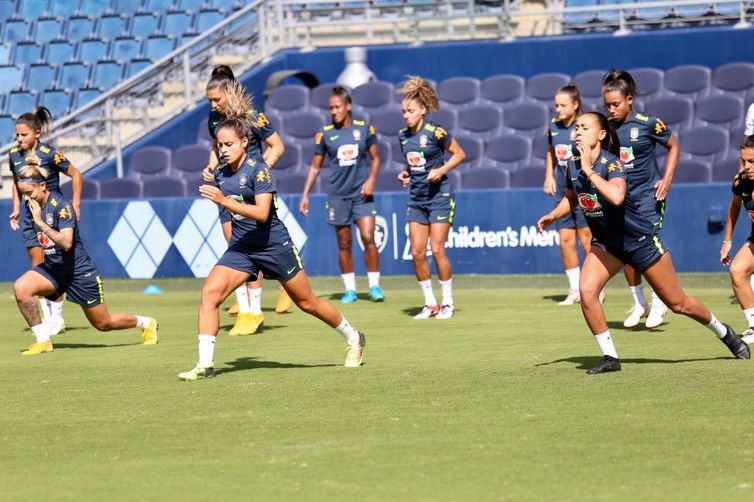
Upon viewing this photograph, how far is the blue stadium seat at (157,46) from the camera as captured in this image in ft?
88.6

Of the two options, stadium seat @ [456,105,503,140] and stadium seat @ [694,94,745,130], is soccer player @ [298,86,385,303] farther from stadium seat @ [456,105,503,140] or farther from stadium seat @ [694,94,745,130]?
stadium seat @ [694,94,745,130]

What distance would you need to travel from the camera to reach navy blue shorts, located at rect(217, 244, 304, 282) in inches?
405

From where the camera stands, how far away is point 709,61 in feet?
73.5

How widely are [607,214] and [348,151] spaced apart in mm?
7160

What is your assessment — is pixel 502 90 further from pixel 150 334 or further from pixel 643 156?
pixel 150 334

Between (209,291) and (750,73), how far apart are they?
1328 centimetres

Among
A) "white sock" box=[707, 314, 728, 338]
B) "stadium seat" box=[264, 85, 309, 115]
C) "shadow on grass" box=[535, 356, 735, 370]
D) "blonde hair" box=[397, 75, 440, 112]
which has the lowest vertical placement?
"shadow on grass" box=[535, 356, 735, 370]

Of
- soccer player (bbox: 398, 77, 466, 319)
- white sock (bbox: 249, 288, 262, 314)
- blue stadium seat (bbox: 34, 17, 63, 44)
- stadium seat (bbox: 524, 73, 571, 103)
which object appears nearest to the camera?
white sock (bbox: 249, 288, 262, 314)

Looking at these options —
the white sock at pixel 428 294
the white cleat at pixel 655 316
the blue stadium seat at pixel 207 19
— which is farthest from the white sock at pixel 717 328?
the blue stadium seat at pixel 207 19

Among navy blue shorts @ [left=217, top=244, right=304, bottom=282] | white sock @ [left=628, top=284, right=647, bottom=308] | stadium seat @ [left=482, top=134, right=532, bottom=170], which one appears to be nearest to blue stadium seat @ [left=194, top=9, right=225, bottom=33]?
stadium seat @ [left=482, top=134, right=532, bottom=170]

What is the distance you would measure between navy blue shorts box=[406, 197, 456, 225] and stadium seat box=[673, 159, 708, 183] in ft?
19.5

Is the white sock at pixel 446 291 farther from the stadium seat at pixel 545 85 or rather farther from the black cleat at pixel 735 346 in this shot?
the stadium seat at pixel 545 85

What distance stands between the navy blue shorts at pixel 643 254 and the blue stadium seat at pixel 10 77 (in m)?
20.4

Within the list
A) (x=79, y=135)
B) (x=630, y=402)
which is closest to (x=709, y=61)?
(x=79, y=135)
